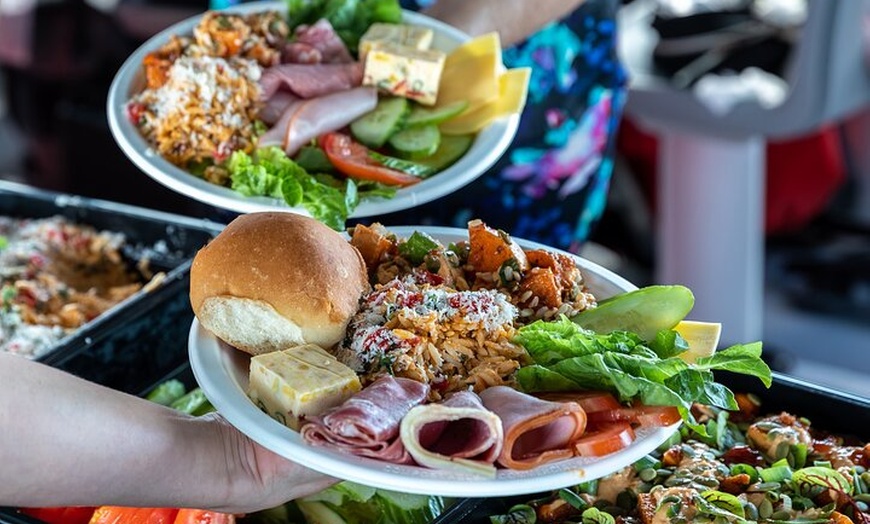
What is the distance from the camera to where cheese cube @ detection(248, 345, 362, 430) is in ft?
4.22

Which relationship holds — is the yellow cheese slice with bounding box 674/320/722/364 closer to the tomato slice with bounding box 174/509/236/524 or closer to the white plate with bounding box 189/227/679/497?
the white plate with bounding box 189/227/679/497

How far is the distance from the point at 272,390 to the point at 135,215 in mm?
1206

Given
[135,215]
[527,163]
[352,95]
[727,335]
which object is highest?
[352,95]

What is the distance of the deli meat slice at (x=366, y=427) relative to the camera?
1238 mm

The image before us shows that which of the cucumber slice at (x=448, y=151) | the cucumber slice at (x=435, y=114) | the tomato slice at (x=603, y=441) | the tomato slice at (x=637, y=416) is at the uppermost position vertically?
the cucumber slice at (x=435, y=114)

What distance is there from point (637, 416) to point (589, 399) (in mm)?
55

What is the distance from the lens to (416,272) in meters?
1.51

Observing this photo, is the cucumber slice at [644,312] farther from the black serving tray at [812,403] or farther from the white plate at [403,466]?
the black serving tray at [812,403]

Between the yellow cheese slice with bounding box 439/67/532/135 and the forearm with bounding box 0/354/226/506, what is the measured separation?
80 centimetres

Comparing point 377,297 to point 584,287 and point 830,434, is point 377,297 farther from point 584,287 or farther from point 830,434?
point 830,434

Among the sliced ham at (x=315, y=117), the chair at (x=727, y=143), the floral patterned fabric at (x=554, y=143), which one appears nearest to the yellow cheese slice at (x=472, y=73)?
the sliced ham at (x=315, y=117)

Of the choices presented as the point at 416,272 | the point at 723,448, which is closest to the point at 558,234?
the point at 723,448

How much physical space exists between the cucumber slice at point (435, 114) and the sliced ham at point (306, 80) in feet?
0.41

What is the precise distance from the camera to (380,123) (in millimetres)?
1985
